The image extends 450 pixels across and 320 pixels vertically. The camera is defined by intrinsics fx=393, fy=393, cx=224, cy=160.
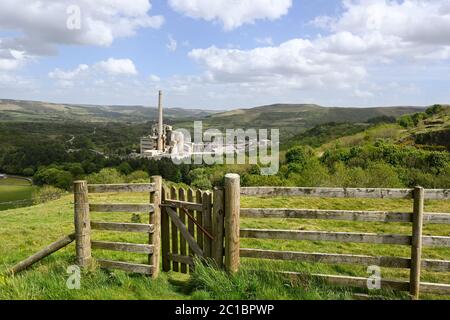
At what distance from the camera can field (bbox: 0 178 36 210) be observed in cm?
8419

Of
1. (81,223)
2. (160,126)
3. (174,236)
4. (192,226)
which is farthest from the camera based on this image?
(160,126)

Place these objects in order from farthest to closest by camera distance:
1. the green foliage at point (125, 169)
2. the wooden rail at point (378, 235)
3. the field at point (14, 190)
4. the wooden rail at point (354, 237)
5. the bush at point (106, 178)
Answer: the green foliage at point (125, 169) < the field at point (14, 190) < the bush at point (106, 178) < the wooden rail at point (354, 237) < the wooden rail at point (378, 235)

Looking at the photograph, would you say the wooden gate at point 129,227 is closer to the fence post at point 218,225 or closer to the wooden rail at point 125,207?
the wooden rail at point 125,207

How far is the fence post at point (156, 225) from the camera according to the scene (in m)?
7.71

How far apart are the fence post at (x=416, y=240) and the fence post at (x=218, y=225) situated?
3.30 m

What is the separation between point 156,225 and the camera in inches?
311

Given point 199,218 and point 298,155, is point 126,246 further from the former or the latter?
point 298,155

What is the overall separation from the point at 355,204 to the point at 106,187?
14196mm

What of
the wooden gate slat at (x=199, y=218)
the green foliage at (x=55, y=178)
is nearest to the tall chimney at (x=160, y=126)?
the green foliage at (x=55, y=178)

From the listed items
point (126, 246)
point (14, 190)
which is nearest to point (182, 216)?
point (126, 246)

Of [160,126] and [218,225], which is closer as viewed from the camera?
[218,225]

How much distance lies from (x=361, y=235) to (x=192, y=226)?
3.29m

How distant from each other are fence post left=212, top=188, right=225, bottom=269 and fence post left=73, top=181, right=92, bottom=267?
8.63 ft
